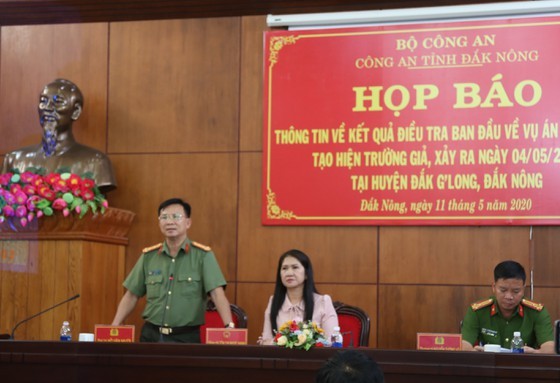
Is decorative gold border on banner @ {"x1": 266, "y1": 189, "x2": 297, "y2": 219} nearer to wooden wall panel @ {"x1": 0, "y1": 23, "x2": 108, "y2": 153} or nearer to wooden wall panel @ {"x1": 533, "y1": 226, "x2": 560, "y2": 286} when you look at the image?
wooden wall panel @ {"x1": 0, "y1": 23, "x2": 108, "y2": 153}

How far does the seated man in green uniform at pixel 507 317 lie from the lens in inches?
179

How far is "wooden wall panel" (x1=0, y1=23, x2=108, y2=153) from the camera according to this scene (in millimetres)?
6453

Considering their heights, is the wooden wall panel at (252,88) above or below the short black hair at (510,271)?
above

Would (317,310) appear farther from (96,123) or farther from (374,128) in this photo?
(96,123)

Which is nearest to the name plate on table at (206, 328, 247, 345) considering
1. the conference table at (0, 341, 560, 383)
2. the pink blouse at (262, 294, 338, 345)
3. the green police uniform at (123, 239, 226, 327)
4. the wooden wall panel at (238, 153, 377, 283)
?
the conference table at (0, 341, 560, 383)

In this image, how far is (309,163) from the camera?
602 cm

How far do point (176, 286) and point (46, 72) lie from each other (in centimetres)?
241

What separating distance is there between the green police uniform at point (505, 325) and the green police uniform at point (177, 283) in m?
1.27

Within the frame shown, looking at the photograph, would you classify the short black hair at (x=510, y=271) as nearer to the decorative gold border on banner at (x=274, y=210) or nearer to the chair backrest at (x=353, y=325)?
the chair backrest at (x=353, y=325)

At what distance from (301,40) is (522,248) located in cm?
189

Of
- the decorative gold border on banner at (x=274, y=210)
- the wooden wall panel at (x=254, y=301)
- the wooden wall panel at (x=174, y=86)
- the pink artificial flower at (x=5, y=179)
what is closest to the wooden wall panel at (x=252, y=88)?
the wooden wall panel at (x=174, y=86)

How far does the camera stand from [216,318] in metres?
5.24

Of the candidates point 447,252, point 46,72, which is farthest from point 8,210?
point 447,252

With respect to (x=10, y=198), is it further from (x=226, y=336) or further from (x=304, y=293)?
(x=226, y=336)
